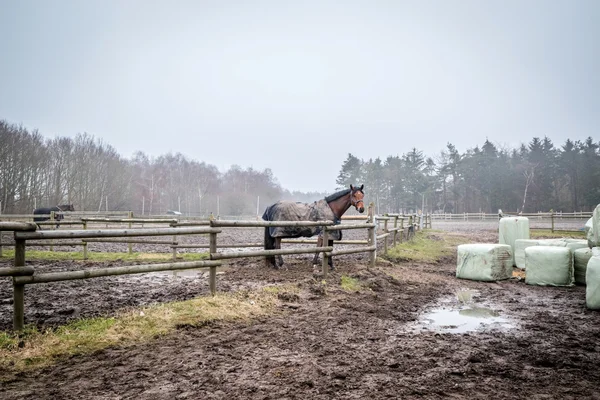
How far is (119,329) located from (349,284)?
3447 millimetres

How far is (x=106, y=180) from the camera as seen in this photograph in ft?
139

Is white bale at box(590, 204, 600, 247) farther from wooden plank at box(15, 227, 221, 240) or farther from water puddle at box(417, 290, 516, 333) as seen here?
wooden plank at box(15, 227, 221, 240)

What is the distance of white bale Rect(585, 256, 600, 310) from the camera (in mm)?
4402

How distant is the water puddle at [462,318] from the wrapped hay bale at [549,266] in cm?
194

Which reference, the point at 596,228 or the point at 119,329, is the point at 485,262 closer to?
the point at 596,228

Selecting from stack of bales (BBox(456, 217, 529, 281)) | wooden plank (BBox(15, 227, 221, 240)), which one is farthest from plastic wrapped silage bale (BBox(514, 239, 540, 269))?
wooden plank (BBox(15, 227, 221, 240))

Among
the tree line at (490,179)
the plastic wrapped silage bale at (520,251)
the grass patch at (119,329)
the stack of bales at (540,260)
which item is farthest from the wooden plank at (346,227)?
the tree line at (490,179)

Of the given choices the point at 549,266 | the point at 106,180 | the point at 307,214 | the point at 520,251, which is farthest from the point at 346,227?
the point at 106,180

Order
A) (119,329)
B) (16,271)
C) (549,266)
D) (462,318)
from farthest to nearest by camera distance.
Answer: (549,266)
(462,318)
(119,329)
(16,271)

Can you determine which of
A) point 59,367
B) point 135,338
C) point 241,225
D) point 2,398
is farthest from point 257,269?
point 2,398

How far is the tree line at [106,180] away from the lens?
32.6 m

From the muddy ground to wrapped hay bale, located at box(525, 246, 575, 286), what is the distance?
76 centimetres

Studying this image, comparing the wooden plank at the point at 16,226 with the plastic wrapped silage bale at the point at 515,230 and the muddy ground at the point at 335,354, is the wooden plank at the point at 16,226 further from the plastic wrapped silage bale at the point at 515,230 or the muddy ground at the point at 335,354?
the plastic wrapped silage bale at the point at 515,230

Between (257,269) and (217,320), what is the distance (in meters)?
3.45
